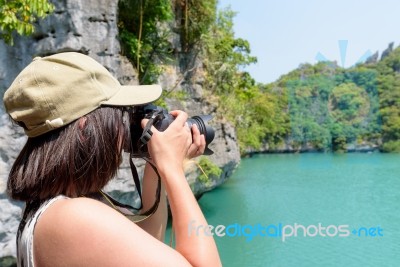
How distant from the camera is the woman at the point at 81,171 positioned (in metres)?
0.46

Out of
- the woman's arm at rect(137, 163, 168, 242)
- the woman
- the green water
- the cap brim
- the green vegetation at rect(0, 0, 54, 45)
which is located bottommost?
the green water

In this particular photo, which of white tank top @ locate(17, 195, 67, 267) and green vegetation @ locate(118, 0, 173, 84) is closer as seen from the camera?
white tank top @ locate(17, 195, 67, 267)

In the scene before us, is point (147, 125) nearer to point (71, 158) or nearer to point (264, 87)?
point (71, 158)

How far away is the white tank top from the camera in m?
0.49

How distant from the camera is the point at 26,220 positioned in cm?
53

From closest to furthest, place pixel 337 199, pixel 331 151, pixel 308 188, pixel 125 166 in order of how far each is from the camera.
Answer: pixel 125 166 < pixel 337 199 < pixel 308 188 < pixel 331 151

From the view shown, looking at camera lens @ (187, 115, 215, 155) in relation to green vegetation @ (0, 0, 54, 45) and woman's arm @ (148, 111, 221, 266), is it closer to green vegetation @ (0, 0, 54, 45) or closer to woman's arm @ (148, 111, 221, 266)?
woman's arm @ (148, 111, 221, 266)

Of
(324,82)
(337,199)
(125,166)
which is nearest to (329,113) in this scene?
(324,82)

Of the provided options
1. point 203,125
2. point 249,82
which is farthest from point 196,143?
point 249,82

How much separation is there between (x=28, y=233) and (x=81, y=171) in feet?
0.33

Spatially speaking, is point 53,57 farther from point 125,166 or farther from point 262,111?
point 262,111

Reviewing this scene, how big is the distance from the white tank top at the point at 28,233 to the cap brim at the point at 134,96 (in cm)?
15

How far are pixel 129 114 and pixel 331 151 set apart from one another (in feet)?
85.0

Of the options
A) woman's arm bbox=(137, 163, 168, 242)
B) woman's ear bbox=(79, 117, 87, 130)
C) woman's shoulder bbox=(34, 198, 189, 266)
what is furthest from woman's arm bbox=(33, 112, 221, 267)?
woman's arm bbox=(137, 163, 168, 242)
